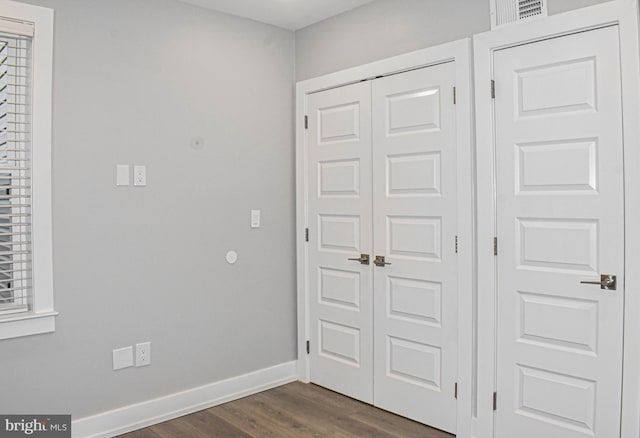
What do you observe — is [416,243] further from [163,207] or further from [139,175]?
[139,175]

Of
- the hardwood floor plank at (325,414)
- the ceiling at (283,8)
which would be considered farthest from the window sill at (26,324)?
the ceiling at (283,8)

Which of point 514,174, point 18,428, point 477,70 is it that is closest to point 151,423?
point 18,428

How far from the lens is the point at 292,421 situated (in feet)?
10.1

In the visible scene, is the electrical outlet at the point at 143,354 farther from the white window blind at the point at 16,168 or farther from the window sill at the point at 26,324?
the white window blind at the point at 16,168

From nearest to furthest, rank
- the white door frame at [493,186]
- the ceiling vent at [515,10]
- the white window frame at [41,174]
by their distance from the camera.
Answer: the white door frame at [493,186] < the ceiling vent at [515,10] < the white window frame at [41,174]

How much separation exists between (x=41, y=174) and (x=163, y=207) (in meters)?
0.70

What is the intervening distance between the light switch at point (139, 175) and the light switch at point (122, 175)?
0.05 meters

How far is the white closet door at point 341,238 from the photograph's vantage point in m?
3.30

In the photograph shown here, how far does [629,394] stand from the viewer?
88.3 inches

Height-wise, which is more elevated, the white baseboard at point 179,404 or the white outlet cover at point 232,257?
the white outlet cover at point 232,257

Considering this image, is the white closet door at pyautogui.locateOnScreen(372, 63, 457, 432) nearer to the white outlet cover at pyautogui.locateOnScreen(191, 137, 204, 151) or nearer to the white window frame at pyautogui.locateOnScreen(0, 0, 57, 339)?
the white outlet cover at pyautogui.locateOnScreen(191, 137, 204, 151)

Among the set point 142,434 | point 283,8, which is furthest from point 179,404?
point 283,8

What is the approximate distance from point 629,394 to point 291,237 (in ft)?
7.56

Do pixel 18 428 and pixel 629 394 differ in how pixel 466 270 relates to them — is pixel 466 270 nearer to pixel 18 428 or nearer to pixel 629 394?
pixel 629 394
